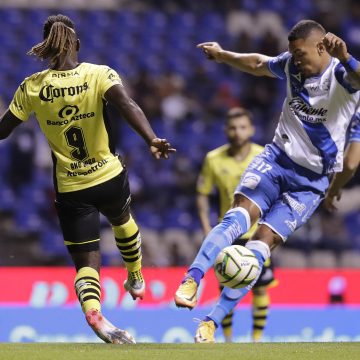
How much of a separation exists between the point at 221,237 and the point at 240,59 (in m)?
1.49

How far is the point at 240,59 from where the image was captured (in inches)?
290

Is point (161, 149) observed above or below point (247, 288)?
above

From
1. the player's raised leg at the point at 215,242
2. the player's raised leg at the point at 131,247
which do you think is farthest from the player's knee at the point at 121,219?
the player's raised leg at the point at 215,242

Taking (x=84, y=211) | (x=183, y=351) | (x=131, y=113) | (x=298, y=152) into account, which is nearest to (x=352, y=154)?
(x=298, y=152)

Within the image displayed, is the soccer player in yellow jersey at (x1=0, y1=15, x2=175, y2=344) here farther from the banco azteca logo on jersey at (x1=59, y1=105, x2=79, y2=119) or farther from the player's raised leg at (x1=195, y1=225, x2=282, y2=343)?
the player's raised leg at (x1=195, y1=225, x2=282, y2=343)

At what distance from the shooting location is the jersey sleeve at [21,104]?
6605 millimetres

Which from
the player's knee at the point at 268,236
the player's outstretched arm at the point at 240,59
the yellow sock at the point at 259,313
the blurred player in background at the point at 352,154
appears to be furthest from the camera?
the yellow sock at the point at 259,313

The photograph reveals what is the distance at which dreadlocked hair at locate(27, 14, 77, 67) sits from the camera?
648 cm

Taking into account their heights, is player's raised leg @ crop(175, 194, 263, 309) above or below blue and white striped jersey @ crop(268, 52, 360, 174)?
below

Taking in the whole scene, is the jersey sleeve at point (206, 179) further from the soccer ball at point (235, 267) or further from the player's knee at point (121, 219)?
the soccer ball at point (235, 267)

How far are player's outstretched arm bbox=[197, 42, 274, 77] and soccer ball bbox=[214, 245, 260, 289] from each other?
1521mm

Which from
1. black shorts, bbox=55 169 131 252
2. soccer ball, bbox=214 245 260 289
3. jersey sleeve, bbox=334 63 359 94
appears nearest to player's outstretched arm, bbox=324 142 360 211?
jersey sleeve, bbox=334 63 359 94

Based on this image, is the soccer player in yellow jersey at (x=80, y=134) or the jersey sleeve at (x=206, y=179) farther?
the jersey sleeve at (x=206, y=179)

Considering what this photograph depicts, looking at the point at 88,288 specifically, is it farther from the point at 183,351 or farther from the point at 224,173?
the point at 224,173
